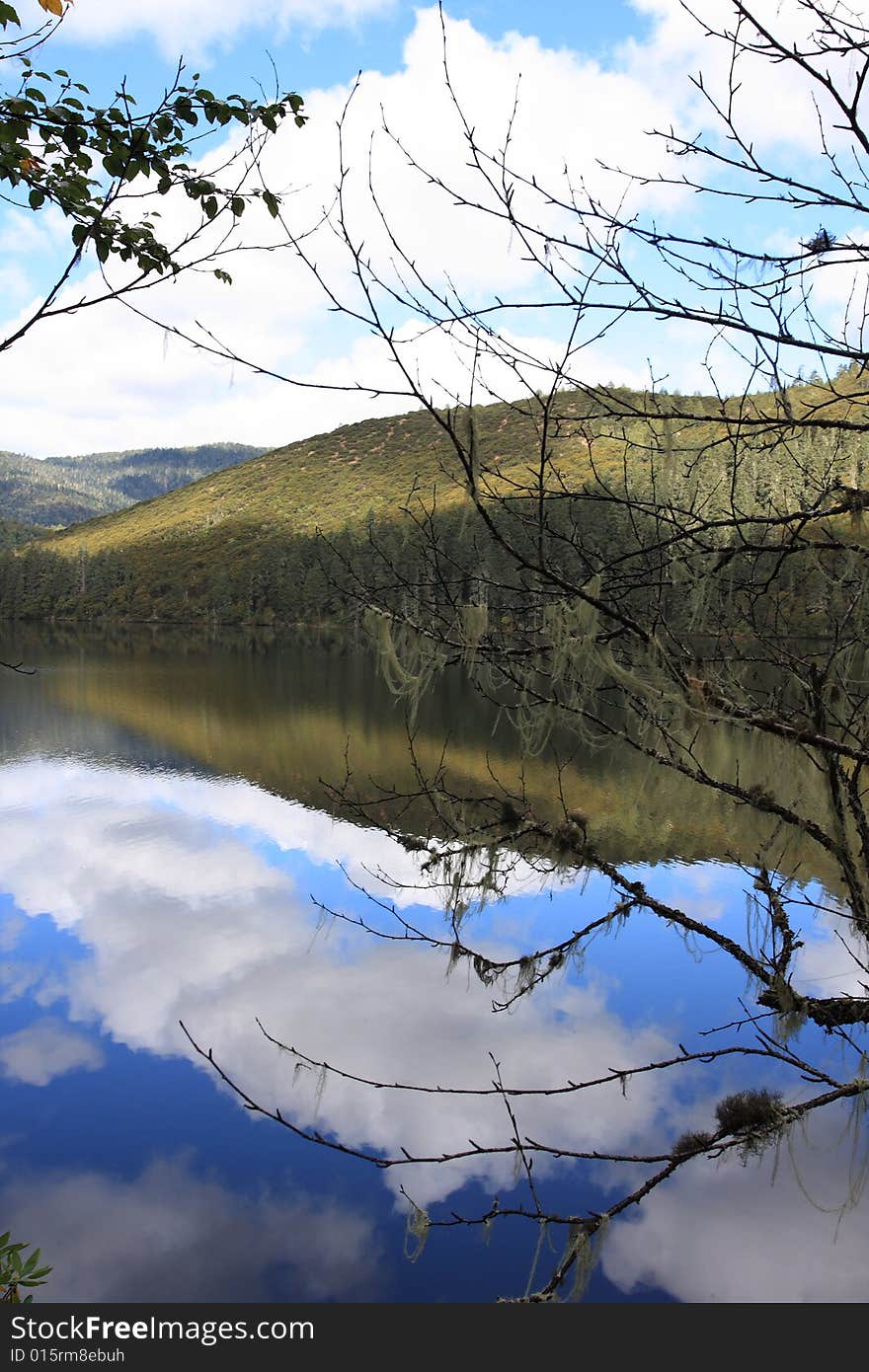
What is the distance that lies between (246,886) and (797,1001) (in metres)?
14.3

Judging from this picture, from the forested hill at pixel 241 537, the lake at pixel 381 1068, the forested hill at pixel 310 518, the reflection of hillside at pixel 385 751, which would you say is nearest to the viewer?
the forested hill at pixel 310 518

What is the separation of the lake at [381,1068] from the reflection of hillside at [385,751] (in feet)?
0.30

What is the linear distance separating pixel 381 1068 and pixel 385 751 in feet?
55.4

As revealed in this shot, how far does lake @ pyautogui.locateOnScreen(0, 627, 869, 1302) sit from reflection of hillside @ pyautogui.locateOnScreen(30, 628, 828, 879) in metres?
0.09

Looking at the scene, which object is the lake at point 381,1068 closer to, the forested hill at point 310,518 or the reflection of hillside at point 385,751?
the reflection of hillside at point 385,751

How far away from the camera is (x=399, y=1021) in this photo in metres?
11.0

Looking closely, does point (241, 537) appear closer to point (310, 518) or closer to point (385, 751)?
point (310, 518)

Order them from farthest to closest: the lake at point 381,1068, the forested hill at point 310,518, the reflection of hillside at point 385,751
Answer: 1. the lake at point 381,1068
2. the reflection of hillside at point 385,751
3. the forested hill at point 310,518

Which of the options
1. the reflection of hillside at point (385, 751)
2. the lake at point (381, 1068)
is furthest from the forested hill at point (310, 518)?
the lake at point (381, 1068)

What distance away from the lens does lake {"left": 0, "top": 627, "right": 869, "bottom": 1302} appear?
713 cm

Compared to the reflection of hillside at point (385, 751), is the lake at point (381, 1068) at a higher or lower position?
lower

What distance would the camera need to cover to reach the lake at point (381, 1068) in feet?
23.4

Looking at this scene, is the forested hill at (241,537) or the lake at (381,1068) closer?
the lake at (381,1068)

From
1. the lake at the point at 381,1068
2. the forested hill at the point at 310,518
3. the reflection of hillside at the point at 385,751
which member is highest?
the forested hill at the point at 310,518
